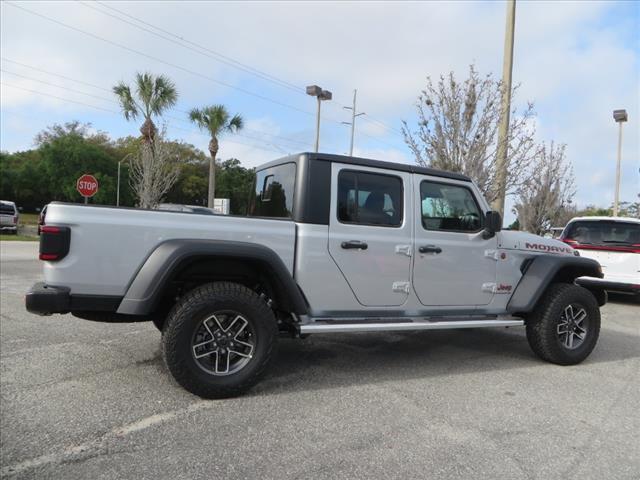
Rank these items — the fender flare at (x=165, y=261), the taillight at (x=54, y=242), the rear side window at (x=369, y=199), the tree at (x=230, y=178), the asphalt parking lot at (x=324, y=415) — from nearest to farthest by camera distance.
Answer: the asphalt parking lot at (x=324, y=415) → the taillight at (x=54, y=242) → the fender flare at (x=165, y=261) → the rear side window at (x=369, y=199) → the tree at (x=230, y=178)

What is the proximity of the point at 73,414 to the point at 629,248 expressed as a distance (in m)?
9.74

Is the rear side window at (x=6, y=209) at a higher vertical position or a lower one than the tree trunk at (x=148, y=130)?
lower

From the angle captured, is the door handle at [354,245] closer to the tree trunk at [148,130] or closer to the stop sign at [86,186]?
the stop sign at [86,186]

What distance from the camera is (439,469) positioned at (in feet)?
9.73

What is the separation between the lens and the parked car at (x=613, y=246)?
9.48 m

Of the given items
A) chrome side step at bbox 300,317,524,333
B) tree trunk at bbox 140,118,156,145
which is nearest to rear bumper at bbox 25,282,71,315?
chrome side step at bbox 300,317,524,333

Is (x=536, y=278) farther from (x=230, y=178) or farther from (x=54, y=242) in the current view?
(x=230, y=178)

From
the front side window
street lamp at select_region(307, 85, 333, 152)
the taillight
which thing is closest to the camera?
the taillight

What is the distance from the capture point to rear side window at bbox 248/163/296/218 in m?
4.52

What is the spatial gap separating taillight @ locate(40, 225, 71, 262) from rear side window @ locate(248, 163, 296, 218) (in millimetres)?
1781

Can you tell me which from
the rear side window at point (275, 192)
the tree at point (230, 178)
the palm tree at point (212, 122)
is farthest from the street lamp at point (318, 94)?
the tree at point (230, 178)

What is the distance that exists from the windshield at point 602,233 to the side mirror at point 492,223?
6153 millimetres

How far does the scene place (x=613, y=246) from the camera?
971 centimetres

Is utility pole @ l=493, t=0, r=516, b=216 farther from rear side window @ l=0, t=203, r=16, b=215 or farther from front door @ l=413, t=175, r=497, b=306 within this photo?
rear side window @ l=0, t=203, r=16, b=215
